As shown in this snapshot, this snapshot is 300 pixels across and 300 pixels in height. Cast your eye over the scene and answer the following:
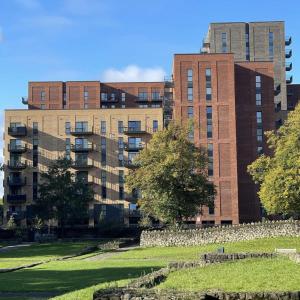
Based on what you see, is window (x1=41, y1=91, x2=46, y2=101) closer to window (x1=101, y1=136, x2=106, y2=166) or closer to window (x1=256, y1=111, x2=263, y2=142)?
window (x1=101, y1=136, x2=106, y2=166)

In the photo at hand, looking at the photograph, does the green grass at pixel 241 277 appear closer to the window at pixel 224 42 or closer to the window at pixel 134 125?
the window at pixel 134 125

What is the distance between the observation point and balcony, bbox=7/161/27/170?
113 meters

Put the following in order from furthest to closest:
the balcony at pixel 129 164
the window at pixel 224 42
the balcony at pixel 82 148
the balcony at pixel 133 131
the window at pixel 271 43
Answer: the window at pixel 224 42 < the window at pixel 271 43 < the balcony at pixel 82 148 < the balcony at pixel 133 131 < the balcony at pixel 129 164

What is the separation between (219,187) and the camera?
10888 centimetres

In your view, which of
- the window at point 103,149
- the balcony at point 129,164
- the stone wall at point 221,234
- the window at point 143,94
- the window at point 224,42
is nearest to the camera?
the stone wall at point 221,234

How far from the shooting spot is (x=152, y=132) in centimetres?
11269

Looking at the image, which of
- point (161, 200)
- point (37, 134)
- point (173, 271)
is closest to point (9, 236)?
point (37, 134)

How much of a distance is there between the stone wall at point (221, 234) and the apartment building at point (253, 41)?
9974cm

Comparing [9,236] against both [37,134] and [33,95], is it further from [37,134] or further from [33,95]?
[33,95]

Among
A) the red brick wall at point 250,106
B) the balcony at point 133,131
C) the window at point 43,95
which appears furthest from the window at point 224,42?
the balcony at point 133,131

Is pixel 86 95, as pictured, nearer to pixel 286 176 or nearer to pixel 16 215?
pixel 16 215

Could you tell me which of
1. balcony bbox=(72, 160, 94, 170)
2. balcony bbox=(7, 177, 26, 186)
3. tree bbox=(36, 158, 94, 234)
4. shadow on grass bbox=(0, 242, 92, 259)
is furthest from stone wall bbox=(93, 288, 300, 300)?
balcony bbox=(7, 177, 26, 186)

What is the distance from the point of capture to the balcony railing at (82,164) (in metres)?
112

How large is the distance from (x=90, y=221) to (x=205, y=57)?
40.7m
